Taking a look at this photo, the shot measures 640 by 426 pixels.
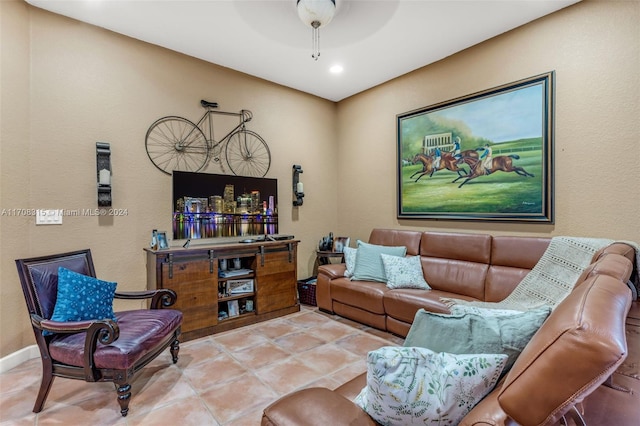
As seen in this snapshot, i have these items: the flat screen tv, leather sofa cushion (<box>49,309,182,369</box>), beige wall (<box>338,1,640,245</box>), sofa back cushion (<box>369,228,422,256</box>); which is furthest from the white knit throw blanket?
the flat screen tv

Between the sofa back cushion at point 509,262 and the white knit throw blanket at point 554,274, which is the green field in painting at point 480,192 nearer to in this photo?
the sofa back cushion at point 509,262

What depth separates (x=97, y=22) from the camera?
9.35 ft

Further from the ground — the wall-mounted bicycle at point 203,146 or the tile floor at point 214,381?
the wall-mounted bicycle at point 203,146

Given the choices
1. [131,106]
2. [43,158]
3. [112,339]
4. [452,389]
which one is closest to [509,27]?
[452,389]

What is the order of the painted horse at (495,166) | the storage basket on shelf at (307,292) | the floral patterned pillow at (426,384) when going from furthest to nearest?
the storage basket on shelf at (307,292)
the painted horse at (495,166)
the floral patterned pillow at (426,384)

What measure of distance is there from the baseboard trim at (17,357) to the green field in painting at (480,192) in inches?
157

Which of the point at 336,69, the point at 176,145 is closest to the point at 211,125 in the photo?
the point at 176,145

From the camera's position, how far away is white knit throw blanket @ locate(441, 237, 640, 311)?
2.25 metres

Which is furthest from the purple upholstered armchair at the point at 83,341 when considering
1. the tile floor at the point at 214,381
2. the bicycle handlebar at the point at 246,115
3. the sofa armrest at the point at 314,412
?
the bicycle handlebar at the point at 246,115

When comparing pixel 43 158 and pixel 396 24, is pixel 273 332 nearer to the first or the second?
pixel 43 158

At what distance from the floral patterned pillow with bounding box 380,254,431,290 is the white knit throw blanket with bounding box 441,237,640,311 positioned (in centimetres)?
63

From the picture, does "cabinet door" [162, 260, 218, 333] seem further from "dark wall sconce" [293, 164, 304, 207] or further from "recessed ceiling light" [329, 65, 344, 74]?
"recessed ceiling light" [329, 65, 344, 74]

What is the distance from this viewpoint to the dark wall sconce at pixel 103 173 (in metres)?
2.85

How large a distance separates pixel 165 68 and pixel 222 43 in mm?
693
